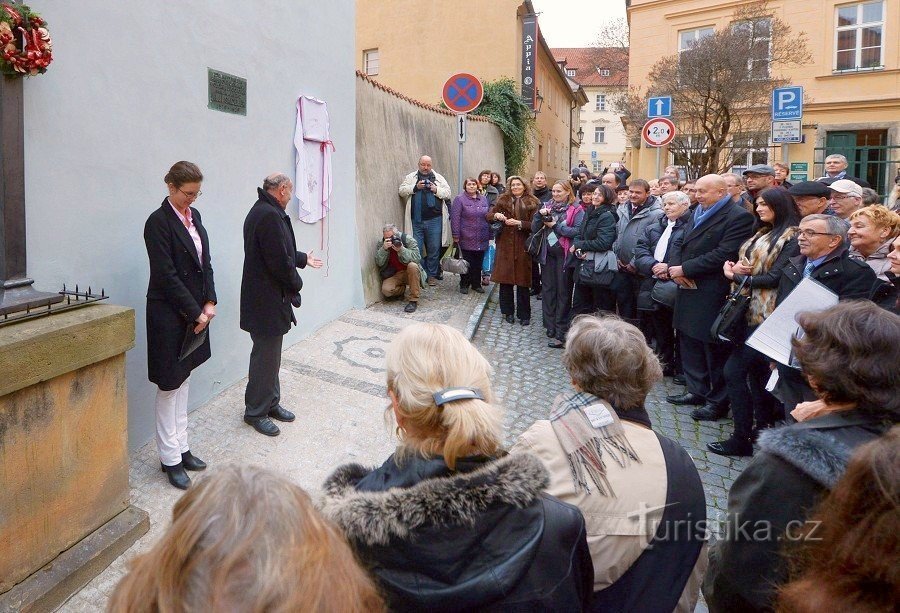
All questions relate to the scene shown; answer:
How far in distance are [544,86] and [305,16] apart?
76.3 ft

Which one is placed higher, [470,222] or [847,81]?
[847,81]

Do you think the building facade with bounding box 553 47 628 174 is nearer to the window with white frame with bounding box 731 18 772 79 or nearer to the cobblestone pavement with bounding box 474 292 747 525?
the window with white frame with bounding box 731 18 772 79

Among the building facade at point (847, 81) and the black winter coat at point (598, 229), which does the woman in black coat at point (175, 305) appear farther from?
the building facade at point (847, 81)

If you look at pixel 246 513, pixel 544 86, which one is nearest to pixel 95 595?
pixel 246 513

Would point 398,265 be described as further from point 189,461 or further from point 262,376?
point 189,461

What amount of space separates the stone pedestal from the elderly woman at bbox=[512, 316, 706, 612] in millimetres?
2103

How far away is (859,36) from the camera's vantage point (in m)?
19.7

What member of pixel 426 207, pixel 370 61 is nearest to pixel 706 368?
pixel 426 207

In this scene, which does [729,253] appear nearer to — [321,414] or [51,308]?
[321,414]

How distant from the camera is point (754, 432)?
460cm

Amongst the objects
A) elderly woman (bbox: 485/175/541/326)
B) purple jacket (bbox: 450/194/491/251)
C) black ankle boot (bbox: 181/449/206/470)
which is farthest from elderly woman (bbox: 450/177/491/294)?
black ankle boot (bbox: 181/449/206/470)

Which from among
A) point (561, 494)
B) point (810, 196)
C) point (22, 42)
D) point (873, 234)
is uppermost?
point (22, 42)

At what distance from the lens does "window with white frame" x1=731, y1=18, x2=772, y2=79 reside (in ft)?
48.1

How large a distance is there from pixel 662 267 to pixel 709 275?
0.63 metres
